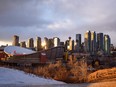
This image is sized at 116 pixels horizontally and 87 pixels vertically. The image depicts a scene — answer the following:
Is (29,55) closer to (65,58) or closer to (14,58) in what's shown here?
(14,58)

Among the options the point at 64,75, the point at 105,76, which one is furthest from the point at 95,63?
the point at 105,76

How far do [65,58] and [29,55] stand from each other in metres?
23.3

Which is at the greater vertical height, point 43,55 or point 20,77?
point 43,55

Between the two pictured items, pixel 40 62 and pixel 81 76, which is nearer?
pixel 81 76

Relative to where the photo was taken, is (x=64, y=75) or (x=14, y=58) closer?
(x=64, y=75)

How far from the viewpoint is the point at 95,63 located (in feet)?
597

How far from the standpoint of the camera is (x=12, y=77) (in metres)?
57.6

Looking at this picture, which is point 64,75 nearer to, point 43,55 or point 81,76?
point 81,76

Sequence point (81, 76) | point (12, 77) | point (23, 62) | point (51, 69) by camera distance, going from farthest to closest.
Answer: point (23, 62), point (51, 69), point (81, 76), point (12, 77)

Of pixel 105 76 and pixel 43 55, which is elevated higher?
pixel 43 55

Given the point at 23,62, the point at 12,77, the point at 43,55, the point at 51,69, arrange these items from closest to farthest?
the point at 12,77 < the point at 51,69 < the point at 23,62 < the point at 43,55

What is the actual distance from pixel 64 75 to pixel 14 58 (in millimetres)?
91883

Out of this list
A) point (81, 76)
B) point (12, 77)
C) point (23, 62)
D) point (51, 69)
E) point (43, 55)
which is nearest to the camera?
point (12, 77)

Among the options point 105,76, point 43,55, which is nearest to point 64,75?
point 105,76
